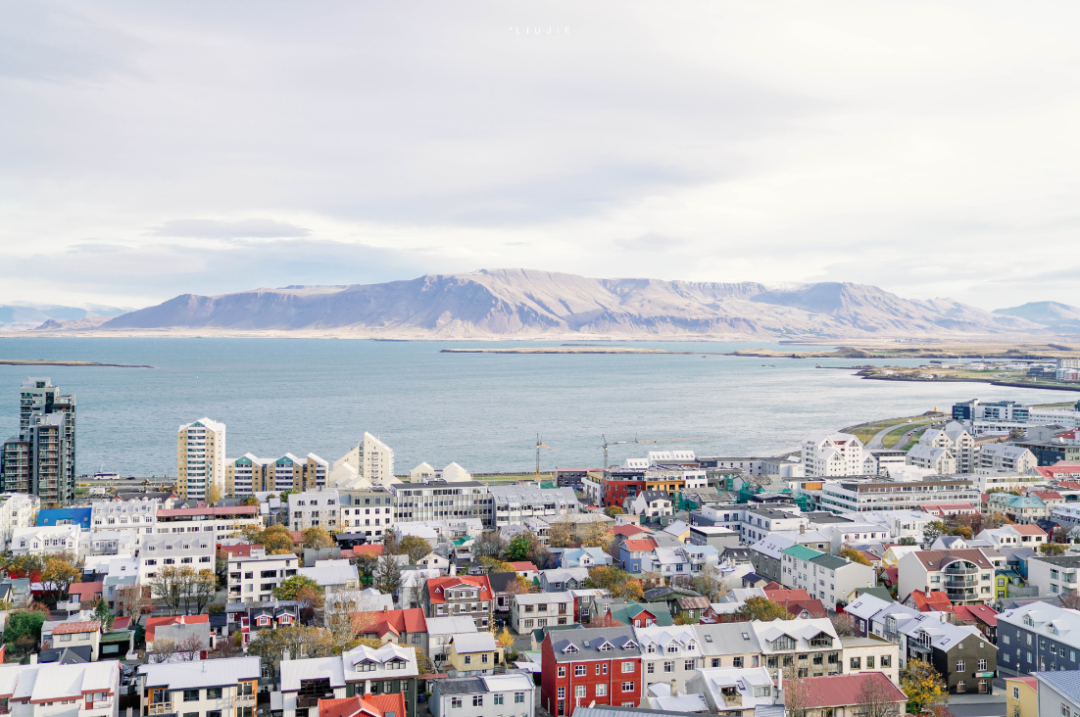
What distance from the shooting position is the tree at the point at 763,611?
14.7 meters

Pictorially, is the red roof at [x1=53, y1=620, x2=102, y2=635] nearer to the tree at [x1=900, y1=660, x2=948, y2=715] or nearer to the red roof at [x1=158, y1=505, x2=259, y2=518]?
the red roof at [x1=158, y1=505, x2=259, y2=518]

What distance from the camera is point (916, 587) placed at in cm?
1786

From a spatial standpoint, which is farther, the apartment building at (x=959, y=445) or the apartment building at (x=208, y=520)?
the apartment building at (x=959, y=445)

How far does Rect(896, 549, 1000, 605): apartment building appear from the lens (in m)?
17.5

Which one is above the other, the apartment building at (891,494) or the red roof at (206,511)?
the apartment building at (891,494)

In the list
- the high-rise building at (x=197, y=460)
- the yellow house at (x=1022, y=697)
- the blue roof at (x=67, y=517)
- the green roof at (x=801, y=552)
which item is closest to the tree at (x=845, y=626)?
the yellow house at (x=1022, y=697)

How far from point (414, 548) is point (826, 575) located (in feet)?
30.1

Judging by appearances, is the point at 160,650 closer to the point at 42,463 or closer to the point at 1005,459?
the point at 42,463

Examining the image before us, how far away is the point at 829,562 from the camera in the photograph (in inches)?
719

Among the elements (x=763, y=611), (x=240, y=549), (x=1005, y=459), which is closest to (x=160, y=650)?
(x=240, y=549)

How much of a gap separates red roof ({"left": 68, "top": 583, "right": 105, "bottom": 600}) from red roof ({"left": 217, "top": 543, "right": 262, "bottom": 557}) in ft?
9.51

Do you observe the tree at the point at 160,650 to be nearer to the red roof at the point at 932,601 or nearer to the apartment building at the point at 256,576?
the apartment building at the point at 256,576

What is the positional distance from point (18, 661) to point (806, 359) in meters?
139

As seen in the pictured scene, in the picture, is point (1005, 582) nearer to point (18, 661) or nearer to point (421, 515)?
point (421, 515)
